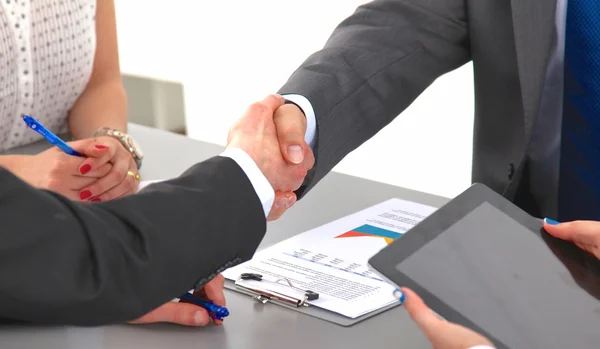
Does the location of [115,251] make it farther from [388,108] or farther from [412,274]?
[388,108]

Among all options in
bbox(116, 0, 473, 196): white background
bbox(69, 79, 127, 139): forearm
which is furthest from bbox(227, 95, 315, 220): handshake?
bbox(116, 0, 473, 196): white background

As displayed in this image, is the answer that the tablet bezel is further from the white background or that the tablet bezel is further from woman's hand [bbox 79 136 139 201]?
the white background

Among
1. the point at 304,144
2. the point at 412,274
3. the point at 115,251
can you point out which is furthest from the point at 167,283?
the point at 304,144

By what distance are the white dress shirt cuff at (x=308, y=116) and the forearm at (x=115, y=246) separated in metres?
0.45

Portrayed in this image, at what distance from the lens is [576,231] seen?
40.6 inches

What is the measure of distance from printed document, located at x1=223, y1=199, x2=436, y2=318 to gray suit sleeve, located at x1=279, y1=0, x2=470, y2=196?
0.14 metres

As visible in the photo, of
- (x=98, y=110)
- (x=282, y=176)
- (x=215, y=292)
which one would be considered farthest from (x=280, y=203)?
(x=98, y=110)

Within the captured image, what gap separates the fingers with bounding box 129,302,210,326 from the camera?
102cm

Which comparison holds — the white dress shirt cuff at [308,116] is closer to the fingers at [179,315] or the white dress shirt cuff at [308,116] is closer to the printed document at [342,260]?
the printed document at [342,260]

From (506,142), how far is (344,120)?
371 mm

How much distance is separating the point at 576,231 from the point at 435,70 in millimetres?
725

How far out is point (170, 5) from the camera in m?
3.90

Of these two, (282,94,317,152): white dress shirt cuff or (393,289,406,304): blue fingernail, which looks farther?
(282,94,317,152): white dress shirt cuff

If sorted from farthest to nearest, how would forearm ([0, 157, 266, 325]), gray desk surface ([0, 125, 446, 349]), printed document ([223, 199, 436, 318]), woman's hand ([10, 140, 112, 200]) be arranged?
woman's hand ([10, 140, 112, 200]) < printed document ([223, 199, 436, 318]) < gray desk surface ([0, 125, 446, 349]) < forearm ([0, 157, 266, 325])
